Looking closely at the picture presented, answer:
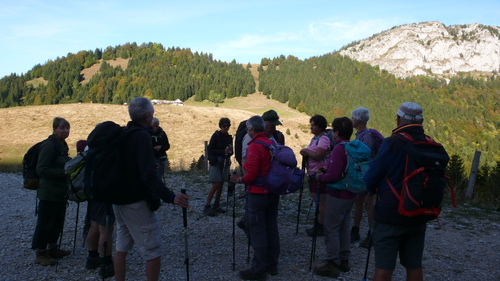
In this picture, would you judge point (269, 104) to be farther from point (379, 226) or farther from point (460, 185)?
point (379, 226)

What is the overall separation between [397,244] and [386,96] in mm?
136780

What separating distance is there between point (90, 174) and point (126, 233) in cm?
69

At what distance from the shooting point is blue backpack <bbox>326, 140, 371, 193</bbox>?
15.0ft

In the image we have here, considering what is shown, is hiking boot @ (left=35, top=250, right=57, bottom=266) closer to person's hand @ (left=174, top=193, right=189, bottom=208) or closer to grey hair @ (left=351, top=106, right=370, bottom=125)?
person's hand @ (left=174, top=193, right=189, bottom=208)

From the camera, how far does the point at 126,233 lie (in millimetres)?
3660

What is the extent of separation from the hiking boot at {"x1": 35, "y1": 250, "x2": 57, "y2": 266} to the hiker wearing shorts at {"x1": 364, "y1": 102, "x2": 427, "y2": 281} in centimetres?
434

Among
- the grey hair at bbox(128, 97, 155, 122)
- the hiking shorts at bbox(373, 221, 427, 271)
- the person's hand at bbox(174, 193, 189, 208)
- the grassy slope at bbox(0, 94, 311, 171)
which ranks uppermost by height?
the grey hair at bbox(128, 97, 155, 122)

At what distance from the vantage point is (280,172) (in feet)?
14.8

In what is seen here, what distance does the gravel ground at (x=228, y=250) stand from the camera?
495 centimetres

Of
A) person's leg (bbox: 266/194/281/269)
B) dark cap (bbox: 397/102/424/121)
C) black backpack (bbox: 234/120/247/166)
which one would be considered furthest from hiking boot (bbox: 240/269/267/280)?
dark cap (bbox: 397/102/424/121)

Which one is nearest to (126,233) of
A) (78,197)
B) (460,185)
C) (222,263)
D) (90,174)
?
(90,174)

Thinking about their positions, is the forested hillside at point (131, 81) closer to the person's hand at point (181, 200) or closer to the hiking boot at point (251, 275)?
the hiking boot at point (251, 275)

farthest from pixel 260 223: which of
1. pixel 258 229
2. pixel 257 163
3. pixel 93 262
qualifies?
pixel 93 262

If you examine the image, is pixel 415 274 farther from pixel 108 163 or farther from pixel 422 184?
pixel 108 163
